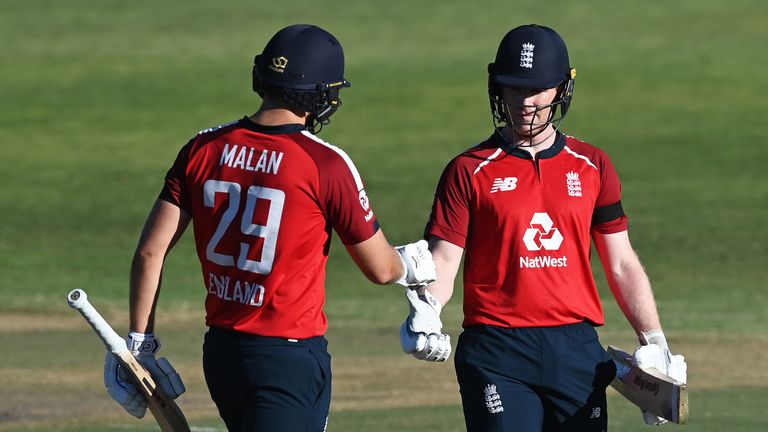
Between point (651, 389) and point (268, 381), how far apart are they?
1692 millimetres

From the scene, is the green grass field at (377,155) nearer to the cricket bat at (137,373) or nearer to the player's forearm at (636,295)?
the player's forearm at (636,295)

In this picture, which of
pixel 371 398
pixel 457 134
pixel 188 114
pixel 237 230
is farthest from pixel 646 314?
pixel 188 114

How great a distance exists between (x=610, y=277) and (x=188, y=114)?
3084 cm

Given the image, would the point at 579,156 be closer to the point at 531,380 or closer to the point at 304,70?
the point at 531,380

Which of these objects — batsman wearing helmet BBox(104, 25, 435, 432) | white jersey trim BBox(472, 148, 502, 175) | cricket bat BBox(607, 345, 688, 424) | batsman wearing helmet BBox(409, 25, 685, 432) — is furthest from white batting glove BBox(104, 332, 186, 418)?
cricket bat BBox(607, 345, 688, 424)

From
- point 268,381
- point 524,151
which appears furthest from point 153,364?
point 524,151

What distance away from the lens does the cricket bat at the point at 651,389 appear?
668cm

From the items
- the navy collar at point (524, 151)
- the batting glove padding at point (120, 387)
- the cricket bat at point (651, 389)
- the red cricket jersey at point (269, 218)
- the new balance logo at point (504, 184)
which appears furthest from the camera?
the navy collar at point (524, 151)

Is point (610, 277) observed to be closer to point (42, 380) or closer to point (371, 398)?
point (371, 398)

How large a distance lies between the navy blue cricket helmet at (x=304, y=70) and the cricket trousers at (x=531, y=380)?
121 centimetres

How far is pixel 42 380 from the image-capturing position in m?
14.3

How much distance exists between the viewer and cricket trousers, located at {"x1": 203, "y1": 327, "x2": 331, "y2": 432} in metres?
5.98

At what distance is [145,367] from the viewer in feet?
21.0

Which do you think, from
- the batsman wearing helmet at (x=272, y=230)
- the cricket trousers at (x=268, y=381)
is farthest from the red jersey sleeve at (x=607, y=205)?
the cricket trousers at (x=268, y=381)
